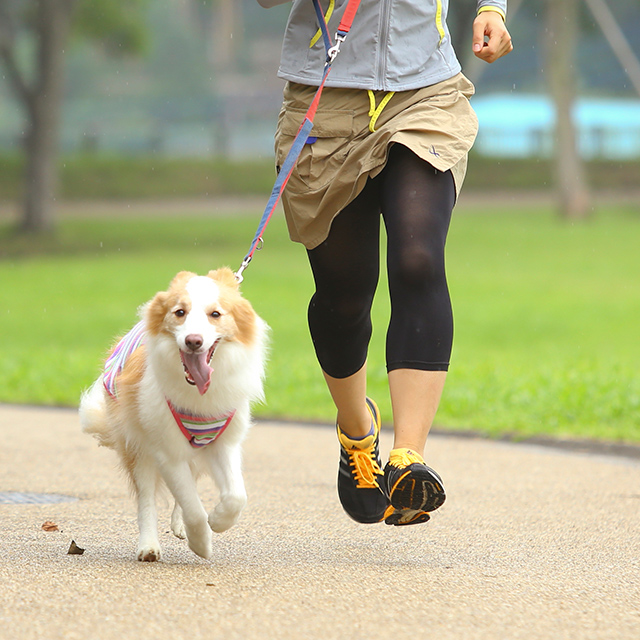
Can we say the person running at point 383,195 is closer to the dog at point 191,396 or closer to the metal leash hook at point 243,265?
the metal leash hook at point 243,265

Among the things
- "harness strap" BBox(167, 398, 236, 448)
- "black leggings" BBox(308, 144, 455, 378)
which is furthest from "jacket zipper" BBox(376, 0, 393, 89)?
"harness strap" BBox(167, 398, 236, 448)

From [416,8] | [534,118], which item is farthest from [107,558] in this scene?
[534,118]

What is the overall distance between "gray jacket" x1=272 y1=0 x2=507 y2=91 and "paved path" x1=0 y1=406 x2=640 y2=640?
5.18ft

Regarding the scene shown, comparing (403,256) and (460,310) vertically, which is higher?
(403,256)

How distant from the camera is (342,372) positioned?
4027 mm

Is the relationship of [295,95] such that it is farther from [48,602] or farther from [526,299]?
[526,299]

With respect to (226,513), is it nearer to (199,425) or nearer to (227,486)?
(227,486)

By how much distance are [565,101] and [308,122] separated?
1175 inches

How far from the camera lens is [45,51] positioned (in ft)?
95.4

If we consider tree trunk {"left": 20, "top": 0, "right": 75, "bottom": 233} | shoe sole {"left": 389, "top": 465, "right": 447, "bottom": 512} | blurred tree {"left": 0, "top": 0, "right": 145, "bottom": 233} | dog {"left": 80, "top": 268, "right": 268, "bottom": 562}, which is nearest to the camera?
shoe sole {"left": 389, "top": 465, "right": 447, "bottom": 512}

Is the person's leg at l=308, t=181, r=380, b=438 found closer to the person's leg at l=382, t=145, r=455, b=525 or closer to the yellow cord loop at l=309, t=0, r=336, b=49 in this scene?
the person's leg at l=382, t=145, r=455, b=525

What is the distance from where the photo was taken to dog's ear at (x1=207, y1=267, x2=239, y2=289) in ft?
11.6

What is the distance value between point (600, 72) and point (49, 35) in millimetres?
20970

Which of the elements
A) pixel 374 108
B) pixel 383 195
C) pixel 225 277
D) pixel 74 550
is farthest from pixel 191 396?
pixel 374 108
